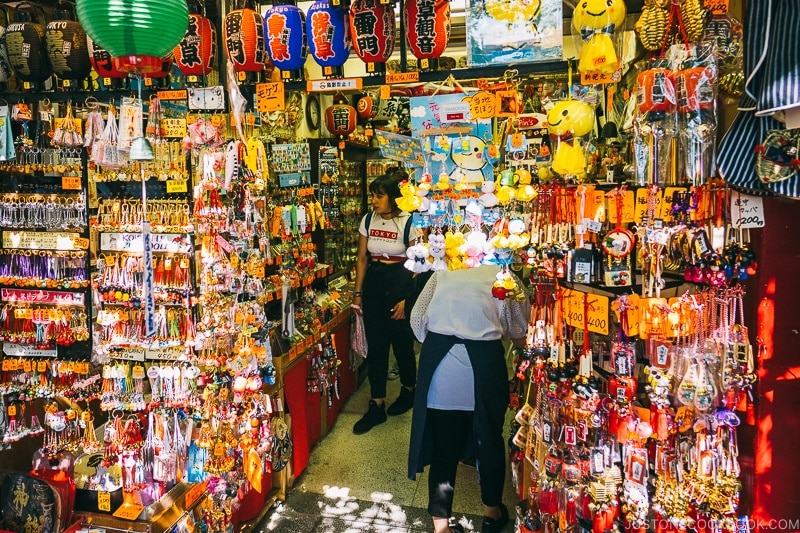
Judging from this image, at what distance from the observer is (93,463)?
3.49m

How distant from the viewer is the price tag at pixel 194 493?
10.7 ft

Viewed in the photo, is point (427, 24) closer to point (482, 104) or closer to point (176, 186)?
point (482, 104)

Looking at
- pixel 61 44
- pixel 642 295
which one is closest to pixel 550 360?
pixel 642 295

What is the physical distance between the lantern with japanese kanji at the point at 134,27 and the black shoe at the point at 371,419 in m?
3.52

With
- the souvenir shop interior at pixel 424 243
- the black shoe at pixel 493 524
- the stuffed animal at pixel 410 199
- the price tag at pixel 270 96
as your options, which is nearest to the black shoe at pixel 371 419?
the souvenir shop interior at pixel 424 243

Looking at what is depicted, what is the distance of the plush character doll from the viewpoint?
9.18 ft

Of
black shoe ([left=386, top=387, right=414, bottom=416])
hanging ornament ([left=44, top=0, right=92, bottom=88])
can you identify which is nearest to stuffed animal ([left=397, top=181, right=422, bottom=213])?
hanging ornament ([left=44, top=0, right=92, bottom=88])

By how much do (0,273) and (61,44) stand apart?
1.50 metres

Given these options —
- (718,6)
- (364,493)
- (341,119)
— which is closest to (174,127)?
(341,119)

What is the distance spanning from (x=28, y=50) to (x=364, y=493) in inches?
134

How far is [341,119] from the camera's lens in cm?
582

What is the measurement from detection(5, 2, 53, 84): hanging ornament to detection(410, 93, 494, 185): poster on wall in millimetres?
2133

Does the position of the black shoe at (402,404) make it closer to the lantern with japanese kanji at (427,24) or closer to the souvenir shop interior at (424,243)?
the souvenir shop interior at (424,243)

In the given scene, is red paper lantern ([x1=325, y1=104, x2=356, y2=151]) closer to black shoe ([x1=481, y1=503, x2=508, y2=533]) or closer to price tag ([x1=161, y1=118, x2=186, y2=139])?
price tag ([x1=161, y1=118, x2=186, y2=139])
